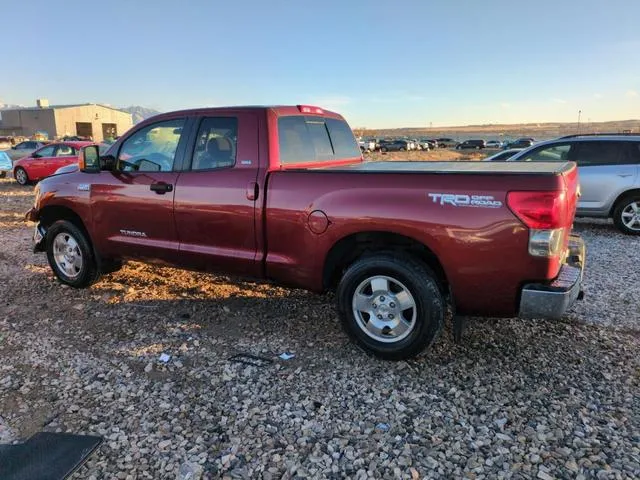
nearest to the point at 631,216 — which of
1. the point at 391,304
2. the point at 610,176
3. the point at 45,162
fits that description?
the point at 610,176

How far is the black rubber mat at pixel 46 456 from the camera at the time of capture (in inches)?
102

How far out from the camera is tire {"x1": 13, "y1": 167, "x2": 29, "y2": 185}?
1795 centimetres

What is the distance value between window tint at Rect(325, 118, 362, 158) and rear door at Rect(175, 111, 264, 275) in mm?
1158

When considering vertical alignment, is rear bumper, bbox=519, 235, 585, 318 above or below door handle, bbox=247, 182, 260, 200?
below

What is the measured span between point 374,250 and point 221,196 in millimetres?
1411

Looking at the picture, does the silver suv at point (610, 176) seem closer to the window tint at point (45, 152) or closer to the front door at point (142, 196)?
the front door at point (142, 196)

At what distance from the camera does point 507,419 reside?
3047 mm

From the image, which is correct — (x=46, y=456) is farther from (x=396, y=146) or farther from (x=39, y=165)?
(x=396, y=146)

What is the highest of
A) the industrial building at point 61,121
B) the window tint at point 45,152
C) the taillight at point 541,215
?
the industrial building at point 61,121

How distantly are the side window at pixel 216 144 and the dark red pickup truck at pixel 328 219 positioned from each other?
1 centimetres

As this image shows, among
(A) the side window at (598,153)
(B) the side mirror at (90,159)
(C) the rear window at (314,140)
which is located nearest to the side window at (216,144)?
(C) the rear window at (314,140)

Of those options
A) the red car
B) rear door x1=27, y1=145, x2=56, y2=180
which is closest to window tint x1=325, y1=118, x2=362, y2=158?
the red car

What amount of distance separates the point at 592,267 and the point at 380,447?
5038 millimetres

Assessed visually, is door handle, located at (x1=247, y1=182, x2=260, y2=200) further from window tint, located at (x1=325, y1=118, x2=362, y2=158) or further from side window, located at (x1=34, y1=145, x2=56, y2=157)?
side window, located at (x1=34, y1=145, x2=56, y2=157)
